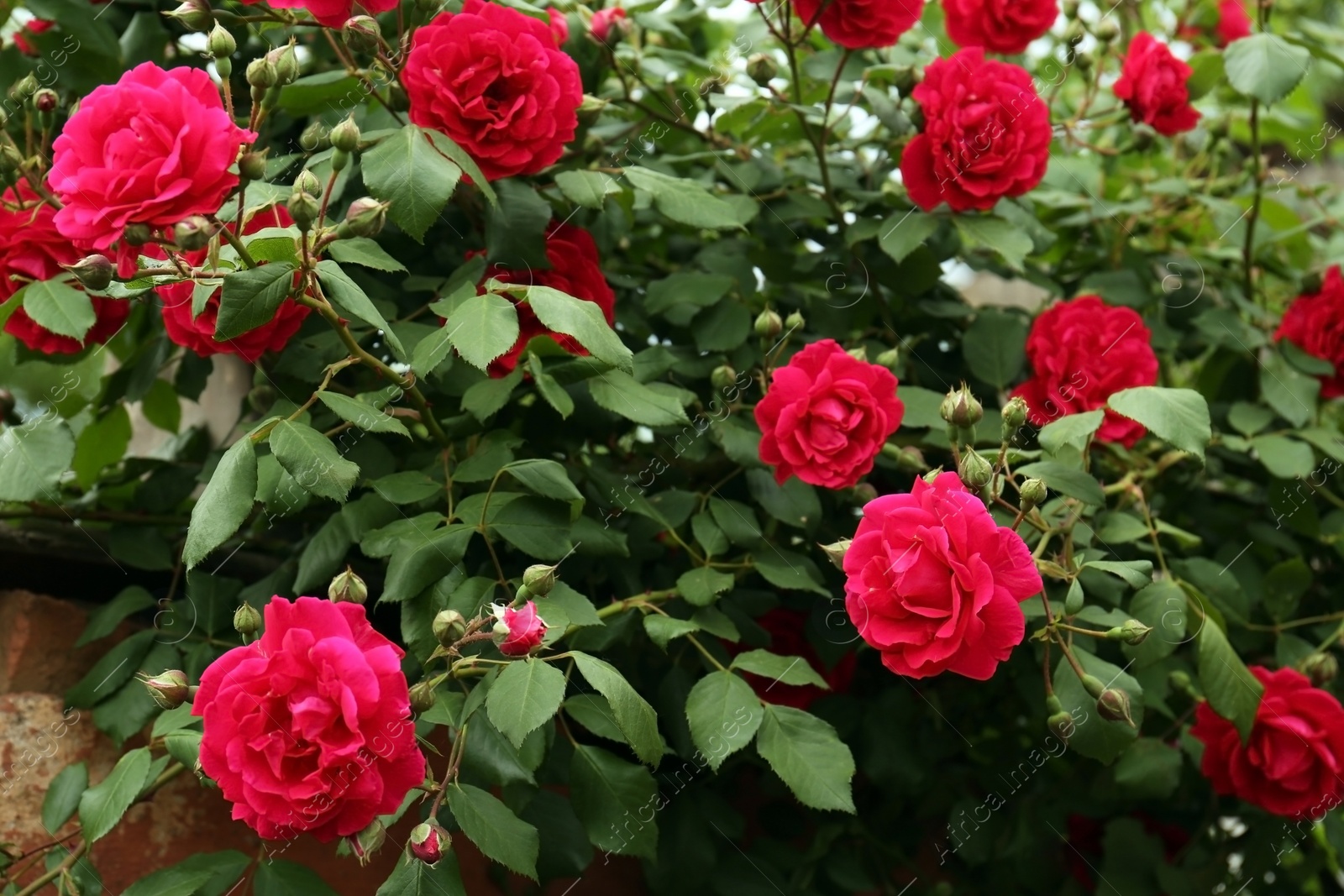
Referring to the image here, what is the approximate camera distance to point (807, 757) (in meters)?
0.98

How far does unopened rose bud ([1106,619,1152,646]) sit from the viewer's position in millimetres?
952

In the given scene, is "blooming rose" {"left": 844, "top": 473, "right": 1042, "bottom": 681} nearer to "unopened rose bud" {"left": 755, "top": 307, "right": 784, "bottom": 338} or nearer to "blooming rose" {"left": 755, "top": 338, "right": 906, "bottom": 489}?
"blooming rose" {"left": 755, "top": 338, "right": 906, "bottom": 489}

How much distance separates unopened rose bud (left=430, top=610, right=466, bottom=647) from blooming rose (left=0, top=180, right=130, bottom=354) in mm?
515

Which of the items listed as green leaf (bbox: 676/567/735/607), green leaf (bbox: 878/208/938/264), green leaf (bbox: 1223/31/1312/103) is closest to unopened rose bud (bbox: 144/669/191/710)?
green leaf (bbox: 676/567/735/607)

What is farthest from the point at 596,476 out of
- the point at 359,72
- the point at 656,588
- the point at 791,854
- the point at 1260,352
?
the point at 1260,352

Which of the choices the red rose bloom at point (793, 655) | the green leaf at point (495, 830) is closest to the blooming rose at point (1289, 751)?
the red rose bloom at point (793, 655)

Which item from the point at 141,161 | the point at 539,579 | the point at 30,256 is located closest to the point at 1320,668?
the point at 539,579

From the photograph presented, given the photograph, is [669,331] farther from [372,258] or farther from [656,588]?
[372,258]

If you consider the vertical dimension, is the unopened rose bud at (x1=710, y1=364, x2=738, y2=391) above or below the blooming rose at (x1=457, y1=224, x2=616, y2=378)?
below

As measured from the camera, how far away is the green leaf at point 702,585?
3.45ft

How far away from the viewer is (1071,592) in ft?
3.20

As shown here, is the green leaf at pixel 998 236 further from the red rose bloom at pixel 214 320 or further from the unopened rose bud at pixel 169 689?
the unopened rose bud at pixel 169 689

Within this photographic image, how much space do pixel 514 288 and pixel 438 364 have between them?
4.0 inches

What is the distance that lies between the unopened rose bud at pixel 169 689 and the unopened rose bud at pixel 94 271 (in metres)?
0.29
